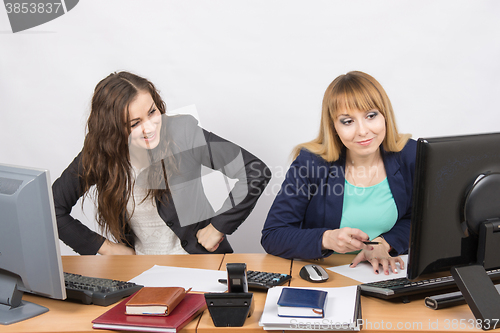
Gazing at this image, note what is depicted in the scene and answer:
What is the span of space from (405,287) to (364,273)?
236mm

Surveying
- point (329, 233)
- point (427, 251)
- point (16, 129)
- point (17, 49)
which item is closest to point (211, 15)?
point (17, 49)

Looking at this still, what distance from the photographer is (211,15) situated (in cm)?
257

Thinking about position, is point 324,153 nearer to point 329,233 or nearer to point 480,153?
point 329,233

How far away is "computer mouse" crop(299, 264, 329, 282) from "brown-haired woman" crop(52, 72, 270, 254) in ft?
2.14

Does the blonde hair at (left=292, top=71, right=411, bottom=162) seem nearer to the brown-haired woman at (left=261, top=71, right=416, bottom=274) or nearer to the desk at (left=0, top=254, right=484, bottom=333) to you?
the brown-haired woman at (left=261, top=71, right=416, bottom=274)

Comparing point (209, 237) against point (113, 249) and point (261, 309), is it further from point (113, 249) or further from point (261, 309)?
point (261, 309)

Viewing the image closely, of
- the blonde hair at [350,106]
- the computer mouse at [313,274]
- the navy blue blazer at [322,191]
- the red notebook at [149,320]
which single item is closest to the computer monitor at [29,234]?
the red notebook at [149,320]

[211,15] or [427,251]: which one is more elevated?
[211,15]

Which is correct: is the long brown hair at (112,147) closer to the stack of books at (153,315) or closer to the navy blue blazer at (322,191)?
the navy blue blazer at (322,191)

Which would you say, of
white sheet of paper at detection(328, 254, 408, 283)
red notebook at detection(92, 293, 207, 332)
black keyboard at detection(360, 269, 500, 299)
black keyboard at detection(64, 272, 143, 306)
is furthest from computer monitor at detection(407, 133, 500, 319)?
black keyboard at detection(64, 272, 143, 306)

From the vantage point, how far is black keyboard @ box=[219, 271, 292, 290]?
114cm

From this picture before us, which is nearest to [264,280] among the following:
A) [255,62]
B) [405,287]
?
[405,287]

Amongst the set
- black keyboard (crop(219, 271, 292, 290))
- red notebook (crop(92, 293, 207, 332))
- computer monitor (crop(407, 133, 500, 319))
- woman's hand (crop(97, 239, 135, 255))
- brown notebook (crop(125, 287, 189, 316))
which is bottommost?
woman's hand (crop(97, 239, 135, 255))

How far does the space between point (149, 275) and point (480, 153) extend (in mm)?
1029
